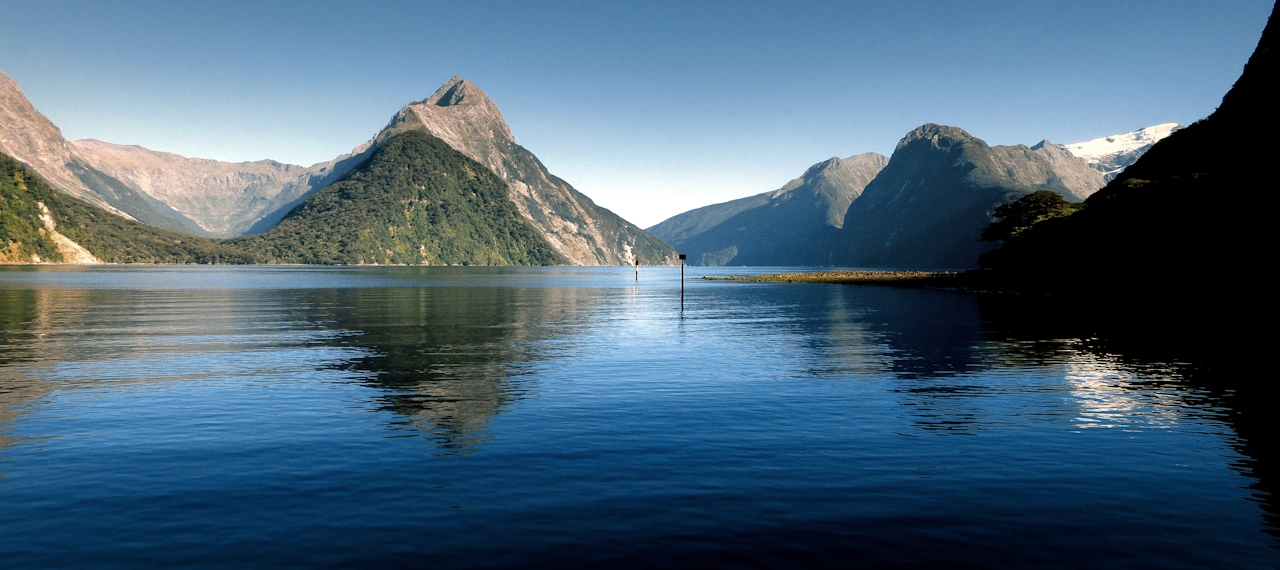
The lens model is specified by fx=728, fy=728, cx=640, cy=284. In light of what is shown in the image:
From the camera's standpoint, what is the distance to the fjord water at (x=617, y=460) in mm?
14148

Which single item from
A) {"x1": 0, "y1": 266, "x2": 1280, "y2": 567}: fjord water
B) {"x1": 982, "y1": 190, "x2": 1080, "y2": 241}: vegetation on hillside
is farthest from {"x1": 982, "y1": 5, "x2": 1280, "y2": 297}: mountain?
{"x1": 0, "y1": 266, "x2": 1280, "y2": 567}: fjord water

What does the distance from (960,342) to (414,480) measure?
48.4 metres

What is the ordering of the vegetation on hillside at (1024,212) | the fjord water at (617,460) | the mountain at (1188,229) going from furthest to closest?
1. the vegetation on hillside at (1024,212)
2. the mountain at (1188,229)
3. the fjord water at (617,460)

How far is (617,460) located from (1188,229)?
12506 cm

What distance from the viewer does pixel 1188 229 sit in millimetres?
111625

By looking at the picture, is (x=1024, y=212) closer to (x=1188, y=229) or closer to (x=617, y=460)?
(x=1188, y=229)

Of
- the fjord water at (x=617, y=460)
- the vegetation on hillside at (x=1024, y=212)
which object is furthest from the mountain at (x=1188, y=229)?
the fjord water at (x=617, y=460)

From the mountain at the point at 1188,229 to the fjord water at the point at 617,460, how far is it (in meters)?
48.1

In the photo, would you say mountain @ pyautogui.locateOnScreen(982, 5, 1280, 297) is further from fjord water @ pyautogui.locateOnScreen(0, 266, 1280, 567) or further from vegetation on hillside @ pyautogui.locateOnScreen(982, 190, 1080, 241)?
fjord water @ pyautogui.locateOnScreen(0, 266, 1280, 567)

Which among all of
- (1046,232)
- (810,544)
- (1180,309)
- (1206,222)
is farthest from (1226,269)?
(810,544)

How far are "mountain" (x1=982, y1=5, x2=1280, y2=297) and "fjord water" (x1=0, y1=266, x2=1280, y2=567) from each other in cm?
4812

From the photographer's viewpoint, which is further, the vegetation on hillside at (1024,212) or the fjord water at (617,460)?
the vegetation on hillside at (1024,212)

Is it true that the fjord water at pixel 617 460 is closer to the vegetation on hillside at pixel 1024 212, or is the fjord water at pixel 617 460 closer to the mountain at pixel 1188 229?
the mountain at pixel 1188 229

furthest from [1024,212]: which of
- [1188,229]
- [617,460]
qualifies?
[617,460]
